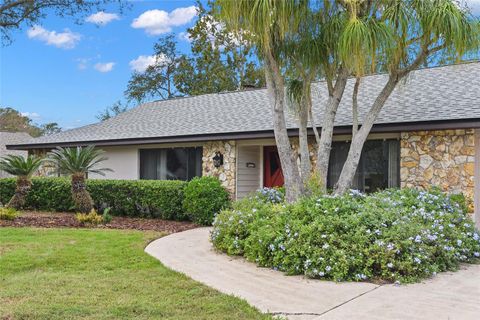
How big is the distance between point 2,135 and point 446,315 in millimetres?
32527

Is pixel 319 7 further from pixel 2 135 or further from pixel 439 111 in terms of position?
pixel 2 135

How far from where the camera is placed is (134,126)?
655 inches

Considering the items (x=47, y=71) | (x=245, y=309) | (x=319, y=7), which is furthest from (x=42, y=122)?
(x=245, y=309)

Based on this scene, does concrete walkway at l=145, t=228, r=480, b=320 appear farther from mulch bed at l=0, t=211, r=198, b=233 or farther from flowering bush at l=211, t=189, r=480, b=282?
mulch bed at l=0, t=211, r=198, b=233

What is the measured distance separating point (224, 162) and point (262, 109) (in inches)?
90.8

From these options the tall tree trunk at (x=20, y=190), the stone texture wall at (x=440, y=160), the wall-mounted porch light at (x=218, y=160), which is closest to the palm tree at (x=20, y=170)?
the tall tree trunk at (x=20, y=190)

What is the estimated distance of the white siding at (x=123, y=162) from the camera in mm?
15188

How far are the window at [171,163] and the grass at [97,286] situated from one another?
565 centimetres

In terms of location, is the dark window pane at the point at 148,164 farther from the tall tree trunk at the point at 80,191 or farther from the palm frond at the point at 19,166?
the palm frond at the point at 19,166

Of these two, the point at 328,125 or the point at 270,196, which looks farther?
the point at 270,196

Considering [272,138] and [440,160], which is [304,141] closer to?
[272,138]

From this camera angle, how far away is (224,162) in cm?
1302

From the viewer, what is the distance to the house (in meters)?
9.42

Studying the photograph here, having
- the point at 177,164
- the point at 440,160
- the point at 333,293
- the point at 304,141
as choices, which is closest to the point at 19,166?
the point at 177,164
